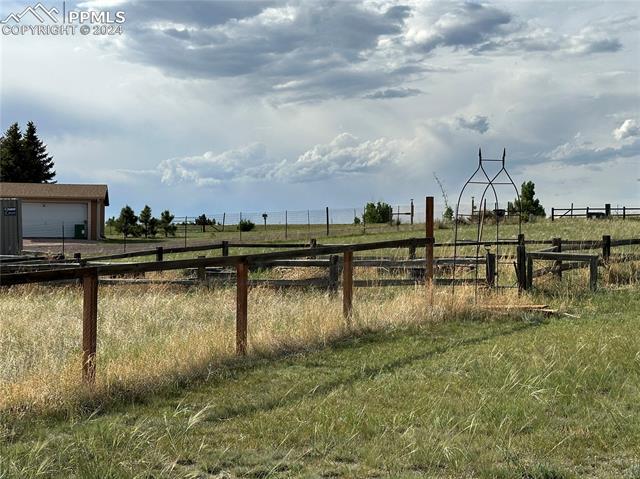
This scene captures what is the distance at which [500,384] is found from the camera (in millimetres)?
6426

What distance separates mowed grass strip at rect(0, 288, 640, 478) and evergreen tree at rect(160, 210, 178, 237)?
46995 millimetres

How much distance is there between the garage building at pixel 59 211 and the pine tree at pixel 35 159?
19.5m

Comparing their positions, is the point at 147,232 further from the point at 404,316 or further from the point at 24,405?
the point at 24,405

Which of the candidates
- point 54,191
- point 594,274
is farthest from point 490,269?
point 54,191

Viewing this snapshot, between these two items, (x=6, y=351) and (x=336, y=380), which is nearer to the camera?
(x=336, y=380)

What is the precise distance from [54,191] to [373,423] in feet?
152

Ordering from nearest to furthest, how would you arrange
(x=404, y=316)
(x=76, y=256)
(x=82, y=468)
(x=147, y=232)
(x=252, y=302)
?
(x=82, y=468) → (x=404, y=316) → (x=252, y=302) → (x=76, y=256) → (x=147, y=232)

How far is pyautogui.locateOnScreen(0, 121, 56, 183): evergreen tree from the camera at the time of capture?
213ft

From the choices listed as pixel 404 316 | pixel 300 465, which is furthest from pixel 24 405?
pixel 404 316

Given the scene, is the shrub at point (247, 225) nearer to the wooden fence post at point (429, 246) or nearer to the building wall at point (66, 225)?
the building wall at point (66, 225)

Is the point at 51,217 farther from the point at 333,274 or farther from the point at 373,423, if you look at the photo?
the point at 373,423

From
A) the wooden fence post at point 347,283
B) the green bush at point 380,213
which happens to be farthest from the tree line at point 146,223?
the wooden fence post at point 347,283

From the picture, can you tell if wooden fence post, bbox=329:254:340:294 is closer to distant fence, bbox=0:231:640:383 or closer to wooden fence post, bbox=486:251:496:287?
distant fence, bbox=0:231:640:383

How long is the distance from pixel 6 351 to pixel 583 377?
5.93 m
